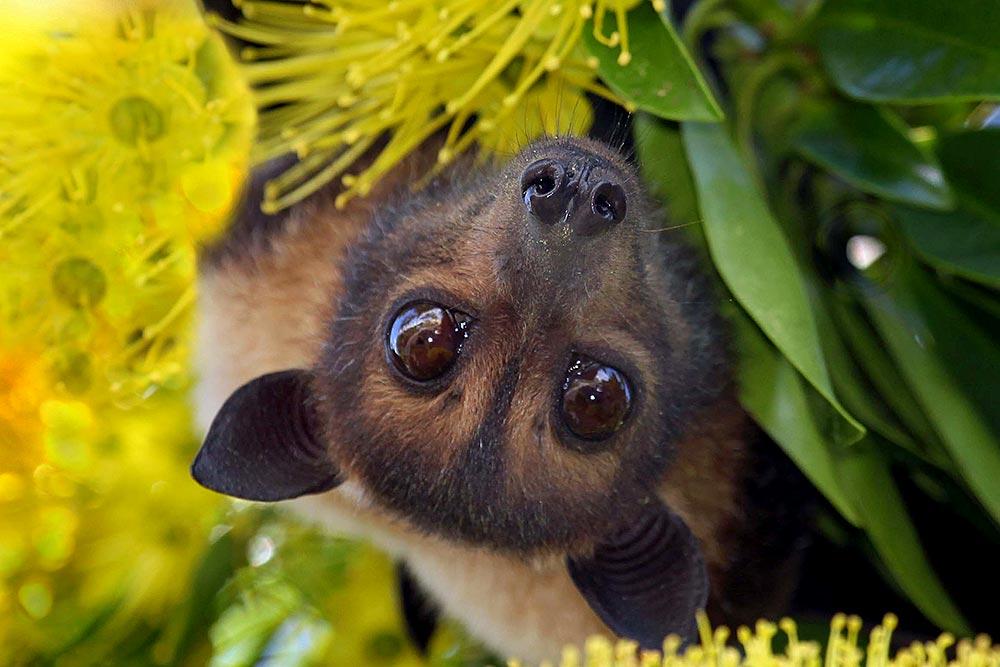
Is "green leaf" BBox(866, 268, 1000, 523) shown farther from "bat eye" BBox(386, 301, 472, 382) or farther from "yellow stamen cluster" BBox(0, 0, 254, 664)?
"yellow stamen cluster" BBox(0, 0, 254, 664)

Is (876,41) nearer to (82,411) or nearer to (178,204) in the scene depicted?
(178,204)

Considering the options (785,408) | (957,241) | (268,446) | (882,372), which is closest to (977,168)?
(957,241)

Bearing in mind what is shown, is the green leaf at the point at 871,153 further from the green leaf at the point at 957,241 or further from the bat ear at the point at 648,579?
the bat ear at the point at 648,579

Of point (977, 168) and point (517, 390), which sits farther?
point (977, 168)

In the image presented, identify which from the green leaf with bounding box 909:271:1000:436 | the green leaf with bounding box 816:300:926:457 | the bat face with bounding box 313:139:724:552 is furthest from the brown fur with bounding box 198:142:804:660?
the green leaf with bounding box 909:271:1000:436

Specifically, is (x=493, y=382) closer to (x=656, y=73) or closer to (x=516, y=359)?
(x=516, y=359)

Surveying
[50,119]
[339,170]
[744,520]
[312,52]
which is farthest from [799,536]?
[50,119]

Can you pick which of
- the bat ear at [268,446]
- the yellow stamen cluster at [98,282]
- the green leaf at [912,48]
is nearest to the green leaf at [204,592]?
the yellow stamen cluster at [98,282]
